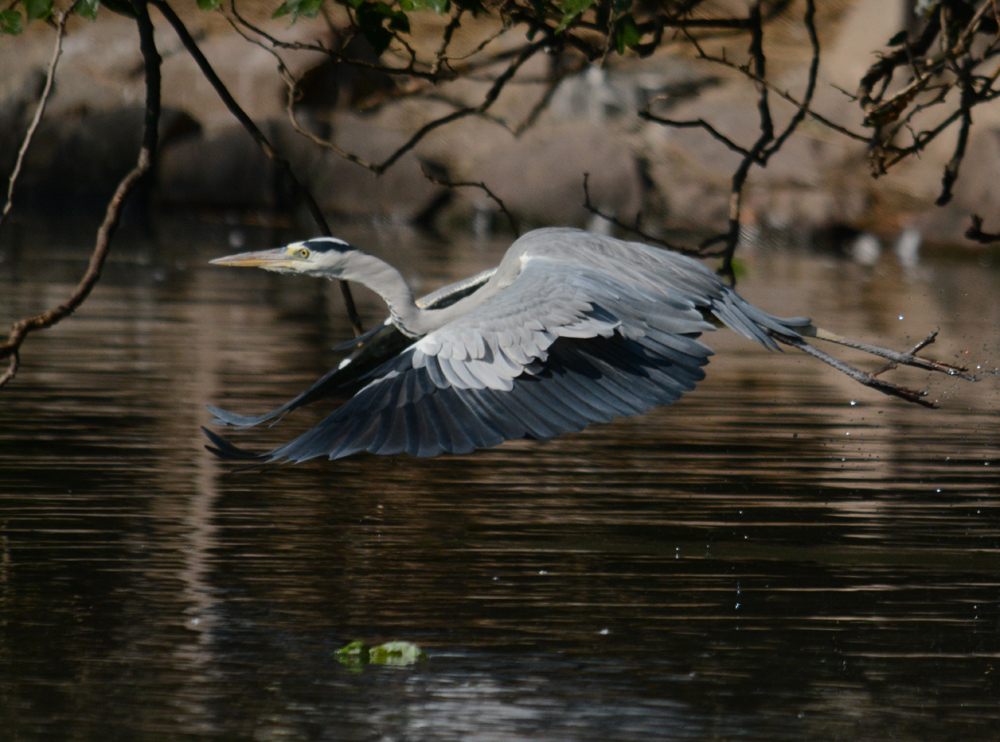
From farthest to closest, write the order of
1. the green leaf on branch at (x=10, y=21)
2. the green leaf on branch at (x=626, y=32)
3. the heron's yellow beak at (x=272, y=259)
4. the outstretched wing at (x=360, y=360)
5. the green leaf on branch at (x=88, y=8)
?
the heron's yellow beak at (x=272, y=259) < the green leaf on branch at (x=626, y=32) < the outstretched wing at (x=360, y=360) < the green leaf on branch at (x=10, y=21) < the green leaf on branch at (x=88, y=8)

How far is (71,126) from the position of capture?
24234 mm

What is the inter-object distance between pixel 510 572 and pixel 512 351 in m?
0.97

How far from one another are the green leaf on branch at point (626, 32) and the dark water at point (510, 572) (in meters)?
1.76

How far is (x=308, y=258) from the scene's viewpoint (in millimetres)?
5992

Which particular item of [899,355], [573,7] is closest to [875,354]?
[899,355]

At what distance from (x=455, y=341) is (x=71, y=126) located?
66.2 feet

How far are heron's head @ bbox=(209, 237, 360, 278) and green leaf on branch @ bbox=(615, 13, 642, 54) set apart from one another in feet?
3.70

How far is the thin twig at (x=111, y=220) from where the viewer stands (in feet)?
16.7

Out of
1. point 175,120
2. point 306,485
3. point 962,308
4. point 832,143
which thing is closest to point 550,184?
point 832,143

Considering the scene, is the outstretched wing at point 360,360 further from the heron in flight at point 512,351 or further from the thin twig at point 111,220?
the thin twig at point 111,220

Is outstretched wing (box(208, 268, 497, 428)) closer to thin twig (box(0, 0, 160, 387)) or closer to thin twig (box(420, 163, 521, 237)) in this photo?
thin twig (box(420, 163, 521, 237))

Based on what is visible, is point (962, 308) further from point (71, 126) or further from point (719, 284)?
point (71, 126)

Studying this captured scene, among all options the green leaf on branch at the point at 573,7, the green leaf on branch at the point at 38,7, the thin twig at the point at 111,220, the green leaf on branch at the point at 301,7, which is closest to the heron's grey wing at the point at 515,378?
the thin twig at the point at 111,220

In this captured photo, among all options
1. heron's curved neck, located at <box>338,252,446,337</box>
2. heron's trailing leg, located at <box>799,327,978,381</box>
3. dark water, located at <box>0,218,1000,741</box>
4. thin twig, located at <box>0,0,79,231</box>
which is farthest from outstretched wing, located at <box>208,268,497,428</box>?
heron's trailing leg, located at <box>799,327,978,381</box>
